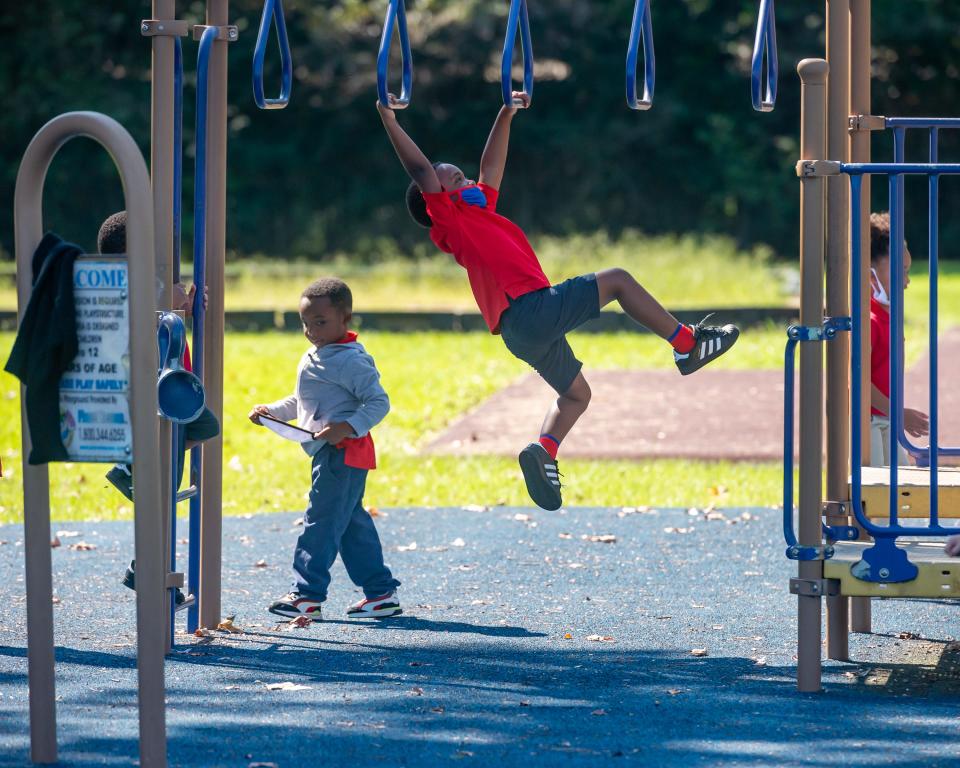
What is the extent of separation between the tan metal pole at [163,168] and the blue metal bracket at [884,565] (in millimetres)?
2197

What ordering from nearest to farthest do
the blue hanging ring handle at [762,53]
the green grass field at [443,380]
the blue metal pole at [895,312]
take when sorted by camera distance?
the blue metal pole at [895,312] < the blue hanging ring handle at [762,53] < the green grass field at [443,380]

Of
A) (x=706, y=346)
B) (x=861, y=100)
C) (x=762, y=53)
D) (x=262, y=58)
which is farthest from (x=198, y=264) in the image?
(x=861, y=100)

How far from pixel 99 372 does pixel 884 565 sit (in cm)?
232

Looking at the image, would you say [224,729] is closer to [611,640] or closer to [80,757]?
[80,757]

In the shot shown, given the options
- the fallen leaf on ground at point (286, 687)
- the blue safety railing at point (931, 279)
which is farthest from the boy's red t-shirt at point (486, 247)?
the fallen leaf on ground at point (286, 687)

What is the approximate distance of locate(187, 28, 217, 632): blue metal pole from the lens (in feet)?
16.8

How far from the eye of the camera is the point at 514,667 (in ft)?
15.9

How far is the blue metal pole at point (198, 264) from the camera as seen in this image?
5105mm

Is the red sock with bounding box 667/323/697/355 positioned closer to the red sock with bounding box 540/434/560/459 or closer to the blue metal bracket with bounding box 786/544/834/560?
the red sock with bounding box 540/434/560/459

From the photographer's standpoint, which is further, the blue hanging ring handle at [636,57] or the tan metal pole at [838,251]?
the blue hanging ring handle at [636,57]

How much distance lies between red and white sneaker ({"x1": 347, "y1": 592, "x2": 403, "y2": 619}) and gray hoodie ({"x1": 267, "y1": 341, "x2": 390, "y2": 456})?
2.02 feet

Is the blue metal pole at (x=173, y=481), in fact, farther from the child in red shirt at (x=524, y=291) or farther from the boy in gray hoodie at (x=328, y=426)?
the child in red shirt at (x=524, y=291)

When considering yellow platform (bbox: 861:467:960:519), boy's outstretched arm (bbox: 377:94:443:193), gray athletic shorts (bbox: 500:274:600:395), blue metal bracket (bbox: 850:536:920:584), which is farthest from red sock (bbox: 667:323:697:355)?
blue metal bracket (bbox: 850:536:920:584)

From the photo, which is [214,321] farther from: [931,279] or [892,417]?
[931,279]
